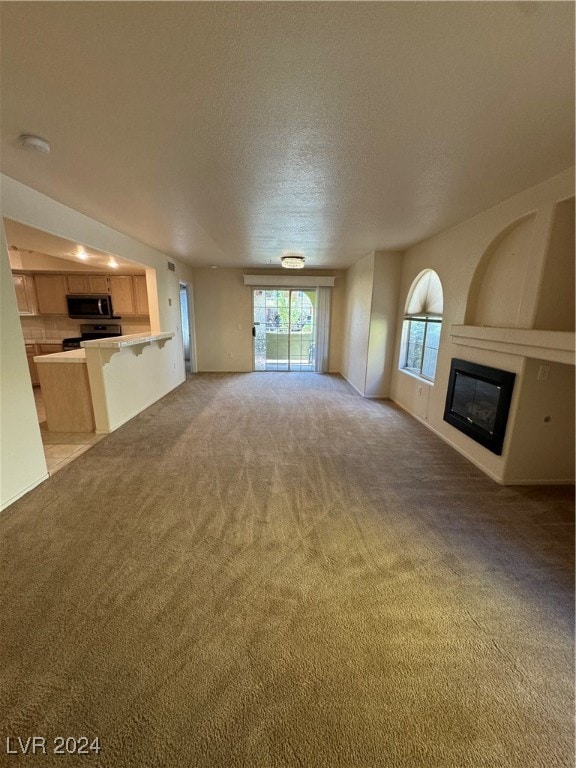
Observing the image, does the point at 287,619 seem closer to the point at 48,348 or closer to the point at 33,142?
the point at 33,142

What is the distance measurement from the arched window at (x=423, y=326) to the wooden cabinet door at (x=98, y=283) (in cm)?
543

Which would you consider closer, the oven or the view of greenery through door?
the oven

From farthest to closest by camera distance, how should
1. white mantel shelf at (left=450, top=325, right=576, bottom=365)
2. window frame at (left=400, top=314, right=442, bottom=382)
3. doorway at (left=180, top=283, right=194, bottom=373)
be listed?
doorway at (left=180, top=283, right=194, bottom=373) < window frame at (left=400, top=314, right=442, bottom=382) < white mantel shelf at (left=450, top=325, right=576, bottom=365)

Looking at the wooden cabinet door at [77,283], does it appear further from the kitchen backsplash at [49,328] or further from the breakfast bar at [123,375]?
the breakfast bar at [123,375]

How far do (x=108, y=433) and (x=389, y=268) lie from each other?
4.87m

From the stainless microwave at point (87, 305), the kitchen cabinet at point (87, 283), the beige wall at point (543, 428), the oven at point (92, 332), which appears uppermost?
the kitchen cabinet at point (87, 283)

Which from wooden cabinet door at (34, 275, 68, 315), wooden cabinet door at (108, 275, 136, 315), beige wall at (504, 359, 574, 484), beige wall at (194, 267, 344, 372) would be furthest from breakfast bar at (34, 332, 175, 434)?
beige wall at (504, 359, 574, 484)

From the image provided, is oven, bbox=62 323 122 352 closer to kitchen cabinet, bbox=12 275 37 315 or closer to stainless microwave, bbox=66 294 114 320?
stainless microwave, bbox=66 294 114 320

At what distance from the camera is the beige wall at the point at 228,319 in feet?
22.6

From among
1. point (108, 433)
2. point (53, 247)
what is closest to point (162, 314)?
point (53, 247)

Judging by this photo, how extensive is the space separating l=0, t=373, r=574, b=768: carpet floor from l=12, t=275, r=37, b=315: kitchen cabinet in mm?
4296

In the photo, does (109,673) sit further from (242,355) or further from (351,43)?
(242,355)

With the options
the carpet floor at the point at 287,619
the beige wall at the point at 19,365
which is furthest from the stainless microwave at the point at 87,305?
the carpet floor at the point at 287,619

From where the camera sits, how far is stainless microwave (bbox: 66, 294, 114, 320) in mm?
5344
